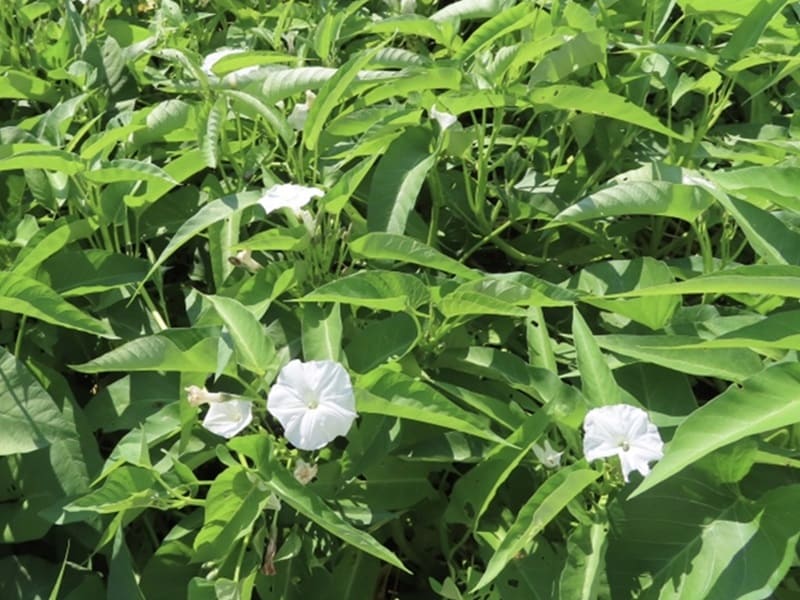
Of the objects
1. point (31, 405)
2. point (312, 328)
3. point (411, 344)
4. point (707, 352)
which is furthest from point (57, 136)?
point (707, 352)

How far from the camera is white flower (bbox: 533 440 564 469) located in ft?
3.28

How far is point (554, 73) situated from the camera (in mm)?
1354

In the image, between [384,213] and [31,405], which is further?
[384,213]

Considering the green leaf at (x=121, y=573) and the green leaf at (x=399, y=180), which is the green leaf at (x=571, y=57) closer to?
the green leaf at (x=399, y=180)

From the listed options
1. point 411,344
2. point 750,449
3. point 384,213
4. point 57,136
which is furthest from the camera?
point 57,136

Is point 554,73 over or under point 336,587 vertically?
over

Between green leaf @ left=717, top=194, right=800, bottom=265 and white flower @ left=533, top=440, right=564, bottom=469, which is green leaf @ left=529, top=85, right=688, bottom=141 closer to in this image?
green leaf @ left=717, top=194, right=800, bottom=265

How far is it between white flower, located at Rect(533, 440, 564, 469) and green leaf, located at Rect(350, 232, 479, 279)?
23 cm

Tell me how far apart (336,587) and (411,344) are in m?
0.31

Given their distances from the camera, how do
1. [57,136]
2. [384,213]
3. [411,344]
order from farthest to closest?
[57,136], [384,213], [411,344]

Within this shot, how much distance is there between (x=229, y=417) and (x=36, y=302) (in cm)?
30

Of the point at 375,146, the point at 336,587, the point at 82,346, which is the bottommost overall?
the point at 336,587

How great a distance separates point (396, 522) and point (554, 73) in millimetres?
667

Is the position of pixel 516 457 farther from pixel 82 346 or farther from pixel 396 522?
pixel 82 346
